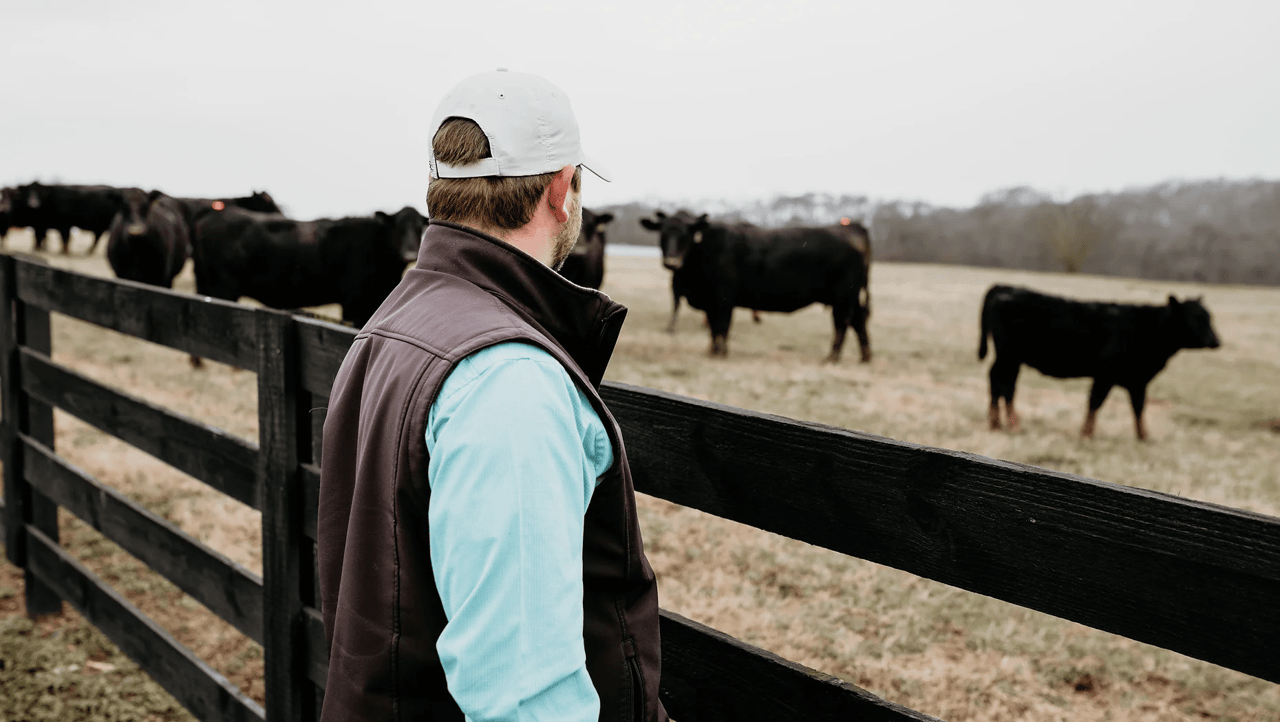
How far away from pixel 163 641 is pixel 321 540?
224cm

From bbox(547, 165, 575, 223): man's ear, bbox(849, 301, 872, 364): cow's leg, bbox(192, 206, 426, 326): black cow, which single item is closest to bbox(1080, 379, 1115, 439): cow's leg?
bbox(849, 301, 872, 364): cow's leg

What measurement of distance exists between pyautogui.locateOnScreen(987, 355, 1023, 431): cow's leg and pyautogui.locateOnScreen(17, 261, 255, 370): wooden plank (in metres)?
8.36

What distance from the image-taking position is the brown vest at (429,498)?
1.14 m

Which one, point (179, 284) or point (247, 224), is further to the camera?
point (179, 284)

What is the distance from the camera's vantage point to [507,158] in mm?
1193

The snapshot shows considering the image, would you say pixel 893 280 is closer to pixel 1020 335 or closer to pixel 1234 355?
pixel 1234 355

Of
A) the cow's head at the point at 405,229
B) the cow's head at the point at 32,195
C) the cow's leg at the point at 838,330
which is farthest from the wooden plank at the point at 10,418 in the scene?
the cow's head at the point at 32,195

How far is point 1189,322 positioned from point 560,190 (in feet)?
33.7

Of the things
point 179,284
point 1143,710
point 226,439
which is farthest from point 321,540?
point 179,284

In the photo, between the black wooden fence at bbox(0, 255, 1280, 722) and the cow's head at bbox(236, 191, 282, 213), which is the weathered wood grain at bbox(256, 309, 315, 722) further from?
the cow's head at bbox(236, 191, 282, 213)

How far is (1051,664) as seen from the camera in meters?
4.11

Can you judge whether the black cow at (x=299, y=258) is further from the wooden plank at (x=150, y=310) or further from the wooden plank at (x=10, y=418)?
the wooden plank at (x=150, y=310)

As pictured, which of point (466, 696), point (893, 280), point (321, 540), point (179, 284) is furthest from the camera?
point (893, 280)

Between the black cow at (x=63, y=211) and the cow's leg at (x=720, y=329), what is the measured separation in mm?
24712
